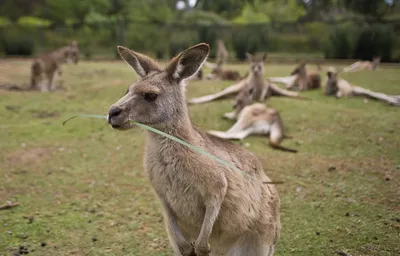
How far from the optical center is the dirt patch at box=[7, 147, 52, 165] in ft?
16.5

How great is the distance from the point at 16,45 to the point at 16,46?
0.16 ft

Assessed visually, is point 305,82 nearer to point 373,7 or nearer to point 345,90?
point 345,90

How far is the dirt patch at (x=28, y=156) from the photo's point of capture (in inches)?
198

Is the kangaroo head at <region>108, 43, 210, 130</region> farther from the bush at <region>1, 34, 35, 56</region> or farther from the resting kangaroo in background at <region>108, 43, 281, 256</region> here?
the bush at <region>1, 34, 35, 56</region>

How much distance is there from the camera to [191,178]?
229cm

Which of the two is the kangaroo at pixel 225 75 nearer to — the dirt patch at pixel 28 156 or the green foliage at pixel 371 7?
the green foliage at pixel 371 7

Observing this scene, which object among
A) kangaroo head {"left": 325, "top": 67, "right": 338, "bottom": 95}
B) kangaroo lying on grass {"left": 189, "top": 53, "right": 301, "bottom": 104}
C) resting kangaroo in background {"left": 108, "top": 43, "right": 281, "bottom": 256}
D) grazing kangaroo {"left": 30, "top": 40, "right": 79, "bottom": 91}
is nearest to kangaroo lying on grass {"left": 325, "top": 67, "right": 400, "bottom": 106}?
kangaroo head {"left": 325, "top": 67, "right": 338, "bottom": 95}

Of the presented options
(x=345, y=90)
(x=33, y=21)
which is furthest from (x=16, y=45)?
(x=345, y=90)

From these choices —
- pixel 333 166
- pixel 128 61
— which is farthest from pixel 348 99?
pixel 128 61

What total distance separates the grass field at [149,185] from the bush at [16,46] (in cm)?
1416

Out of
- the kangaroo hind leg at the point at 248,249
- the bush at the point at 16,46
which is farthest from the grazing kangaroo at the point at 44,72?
the bush at the point at 16,46

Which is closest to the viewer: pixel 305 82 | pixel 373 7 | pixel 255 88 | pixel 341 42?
pixel 255 88

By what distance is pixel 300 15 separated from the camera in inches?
1158

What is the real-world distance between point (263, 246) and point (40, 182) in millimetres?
2788
